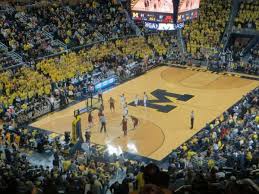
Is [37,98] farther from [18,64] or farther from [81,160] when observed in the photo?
[81,160]

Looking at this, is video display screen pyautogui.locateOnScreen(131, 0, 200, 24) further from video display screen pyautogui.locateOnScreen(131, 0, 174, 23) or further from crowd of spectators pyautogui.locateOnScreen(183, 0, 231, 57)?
crowd of spectators pyautogui.locateOnScreen(183, 0, 231, 57)

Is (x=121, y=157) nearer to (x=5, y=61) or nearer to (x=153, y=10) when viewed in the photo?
(x=153, y=10)

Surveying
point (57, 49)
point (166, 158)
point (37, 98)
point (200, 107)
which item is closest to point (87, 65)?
point (57, 49)

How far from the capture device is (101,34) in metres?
41.3

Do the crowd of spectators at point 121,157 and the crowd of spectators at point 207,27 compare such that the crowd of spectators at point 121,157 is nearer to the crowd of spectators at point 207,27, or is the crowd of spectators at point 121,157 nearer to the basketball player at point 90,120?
the basketball player at point 90,120

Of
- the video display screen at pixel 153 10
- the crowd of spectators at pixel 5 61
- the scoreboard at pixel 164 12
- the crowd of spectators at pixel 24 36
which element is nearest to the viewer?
the scoreboard at pixel 164 12

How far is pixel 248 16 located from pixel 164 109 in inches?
701

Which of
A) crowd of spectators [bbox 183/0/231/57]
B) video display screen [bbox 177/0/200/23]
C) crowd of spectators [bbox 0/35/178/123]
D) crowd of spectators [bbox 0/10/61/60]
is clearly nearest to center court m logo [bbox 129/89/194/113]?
crowd of spectators [bbox 0/35/178/123]

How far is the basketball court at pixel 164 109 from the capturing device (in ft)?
A: 81.7

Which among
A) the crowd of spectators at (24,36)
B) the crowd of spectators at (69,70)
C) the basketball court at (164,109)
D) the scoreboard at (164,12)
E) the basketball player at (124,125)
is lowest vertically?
the basketball court at (164,109)

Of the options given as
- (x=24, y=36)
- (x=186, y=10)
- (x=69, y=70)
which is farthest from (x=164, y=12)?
(x=24, y=36)

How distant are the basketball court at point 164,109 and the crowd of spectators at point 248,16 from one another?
25.7ft

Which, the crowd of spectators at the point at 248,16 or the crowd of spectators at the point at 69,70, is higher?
the crowd of spectators at the point at 248,16

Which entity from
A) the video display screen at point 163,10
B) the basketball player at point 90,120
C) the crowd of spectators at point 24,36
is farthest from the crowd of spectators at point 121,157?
the crowd of spectators at point 24,36
